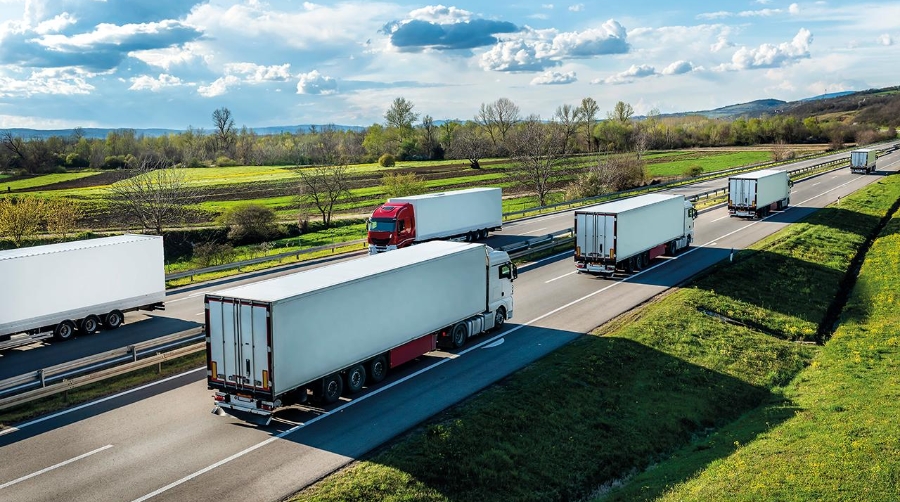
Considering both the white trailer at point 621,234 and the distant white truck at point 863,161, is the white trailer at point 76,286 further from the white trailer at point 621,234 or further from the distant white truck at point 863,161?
the distant white truck at point 863,161

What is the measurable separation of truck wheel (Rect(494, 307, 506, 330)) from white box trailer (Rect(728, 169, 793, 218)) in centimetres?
3524

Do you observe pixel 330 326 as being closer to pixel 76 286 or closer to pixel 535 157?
pixel 76 286

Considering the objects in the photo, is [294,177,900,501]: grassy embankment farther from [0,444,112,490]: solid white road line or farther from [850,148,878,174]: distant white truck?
[850,148,878,174]: distant white truck

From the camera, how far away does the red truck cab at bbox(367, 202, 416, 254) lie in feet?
132

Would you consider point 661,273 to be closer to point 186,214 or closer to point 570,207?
point 570,207

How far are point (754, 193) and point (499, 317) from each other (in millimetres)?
36135

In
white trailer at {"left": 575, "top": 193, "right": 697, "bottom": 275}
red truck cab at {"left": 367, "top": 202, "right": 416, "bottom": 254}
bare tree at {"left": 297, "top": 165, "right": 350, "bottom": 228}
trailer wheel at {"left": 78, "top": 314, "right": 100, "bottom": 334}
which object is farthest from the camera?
bare tree at {"left": 297, "top": 165, "right": 350, "bottom": 228}

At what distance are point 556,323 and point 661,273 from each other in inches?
463

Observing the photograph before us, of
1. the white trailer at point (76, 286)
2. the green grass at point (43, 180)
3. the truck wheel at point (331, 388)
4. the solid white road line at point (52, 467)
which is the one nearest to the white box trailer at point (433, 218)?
the white trailer at point (76, 286)

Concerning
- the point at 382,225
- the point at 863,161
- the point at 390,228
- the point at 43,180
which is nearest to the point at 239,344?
the point at 390,228

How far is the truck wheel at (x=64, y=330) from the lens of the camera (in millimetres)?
25641

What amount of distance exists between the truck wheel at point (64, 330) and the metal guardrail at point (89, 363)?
465cm

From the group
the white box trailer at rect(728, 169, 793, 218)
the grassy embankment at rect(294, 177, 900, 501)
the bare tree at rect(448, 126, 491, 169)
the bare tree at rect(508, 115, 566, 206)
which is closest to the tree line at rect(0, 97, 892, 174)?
the bare tree at rect(448, 126, 491, 169)

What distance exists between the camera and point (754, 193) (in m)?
54.2
